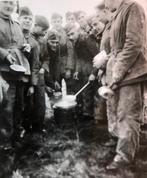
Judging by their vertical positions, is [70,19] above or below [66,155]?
above

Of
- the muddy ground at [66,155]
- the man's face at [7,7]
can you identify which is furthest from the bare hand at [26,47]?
the muddy ground at [66,155]

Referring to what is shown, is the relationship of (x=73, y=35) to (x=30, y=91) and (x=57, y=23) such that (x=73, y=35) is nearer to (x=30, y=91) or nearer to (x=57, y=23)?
(x=57, y=23)

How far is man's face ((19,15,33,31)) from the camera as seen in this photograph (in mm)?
1290

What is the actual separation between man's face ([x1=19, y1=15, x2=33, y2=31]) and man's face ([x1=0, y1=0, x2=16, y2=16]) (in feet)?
0.12

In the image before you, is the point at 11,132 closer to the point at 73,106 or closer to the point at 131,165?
the point at 73,106

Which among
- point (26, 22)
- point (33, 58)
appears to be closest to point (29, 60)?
point (33, 58)

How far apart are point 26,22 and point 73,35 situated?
15 cm

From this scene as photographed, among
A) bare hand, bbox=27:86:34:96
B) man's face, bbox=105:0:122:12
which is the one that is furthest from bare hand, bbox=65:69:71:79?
man's face, bbox=105:0:122:12

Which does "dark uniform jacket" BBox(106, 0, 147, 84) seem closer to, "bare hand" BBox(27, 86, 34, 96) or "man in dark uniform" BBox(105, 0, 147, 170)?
"man in dark uniform" BBox(105, 0, 147, 170)

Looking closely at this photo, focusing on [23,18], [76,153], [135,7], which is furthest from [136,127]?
[23,18]

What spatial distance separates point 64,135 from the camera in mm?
1317

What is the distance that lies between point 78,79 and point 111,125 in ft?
0.56

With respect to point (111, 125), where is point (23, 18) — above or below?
above

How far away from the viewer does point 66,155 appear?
129cm
